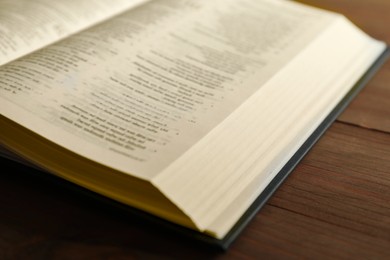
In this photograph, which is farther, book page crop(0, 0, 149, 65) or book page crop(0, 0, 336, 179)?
book page crop(0, 0, 149, 65)

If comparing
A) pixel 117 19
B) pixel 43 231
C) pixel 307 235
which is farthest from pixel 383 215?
pixel 117 19

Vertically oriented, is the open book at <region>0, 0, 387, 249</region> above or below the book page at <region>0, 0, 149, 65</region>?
below

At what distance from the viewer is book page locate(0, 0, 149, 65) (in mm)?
598

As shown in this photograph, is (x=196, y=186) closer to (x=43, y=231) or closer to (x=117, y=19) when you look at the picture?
(x=43, y=231)

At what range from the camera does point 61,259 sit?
40 centimetres

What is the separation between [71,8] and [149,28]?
0.11m

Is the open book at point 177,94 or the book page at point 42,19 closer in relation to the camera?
the open book at point 177,94

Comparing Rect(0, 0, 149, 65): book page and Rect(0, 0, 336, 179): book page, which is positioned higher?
Rect(0, 0, 149, 65): book page

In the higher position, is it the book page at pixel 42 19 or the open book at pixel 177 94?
the book page at pixel 42 19

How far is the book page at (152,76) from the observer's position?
1.49 feet

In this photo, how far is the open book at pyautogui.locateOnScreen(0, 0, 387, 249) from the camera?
16.6 inches

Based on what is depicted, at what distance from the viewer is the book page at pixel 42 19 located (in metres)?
0.60

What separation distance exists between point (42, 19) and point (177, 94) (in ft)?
0.76

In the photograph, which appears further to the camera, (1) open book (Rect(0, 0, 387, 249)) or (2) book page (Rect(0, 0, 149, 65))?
(2) book page (Rect(0, 0, 149, 65))
